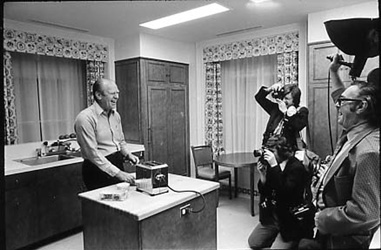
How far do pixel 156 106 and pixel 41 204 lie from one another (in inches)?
56.8

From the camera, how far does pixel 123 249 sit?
48.8 inches

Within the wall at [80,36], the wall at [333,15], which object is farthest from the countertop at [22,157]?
the wall at [333,15]

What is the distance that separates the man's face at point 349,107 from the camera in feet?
2.56

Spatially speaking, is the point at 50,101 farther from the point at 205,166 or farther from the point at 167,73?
the point at 205,166

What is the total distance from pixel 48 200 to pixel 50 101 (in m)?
0.78

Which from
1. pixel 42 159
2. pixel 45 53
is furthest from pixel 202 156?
pixel 45 53

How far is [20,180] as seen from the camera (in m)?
1.91

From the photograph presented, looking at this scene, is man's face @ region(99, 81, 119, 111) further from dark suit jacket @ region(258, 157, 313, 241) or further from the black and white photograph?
dark suit jacket @ region(258, 157, 313, 241)

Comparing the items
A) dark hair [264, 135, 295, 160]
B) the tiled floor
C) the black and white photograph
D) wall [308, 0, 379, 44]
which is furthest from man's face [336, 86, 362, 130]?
the tiled floor

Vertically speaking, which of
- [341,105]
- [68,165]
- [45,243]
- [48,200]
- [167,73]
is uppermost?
[167,73]

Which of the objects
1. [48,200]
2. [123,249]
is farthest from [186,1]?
[48,200]

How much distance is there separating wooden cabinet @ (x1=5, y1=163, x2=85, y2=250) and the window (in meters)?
0.44

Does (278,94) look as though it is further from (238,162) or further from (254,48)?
(238,162)

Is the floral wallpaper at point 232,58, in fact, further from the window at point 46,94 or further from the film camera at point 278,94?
the window at point 46,94
